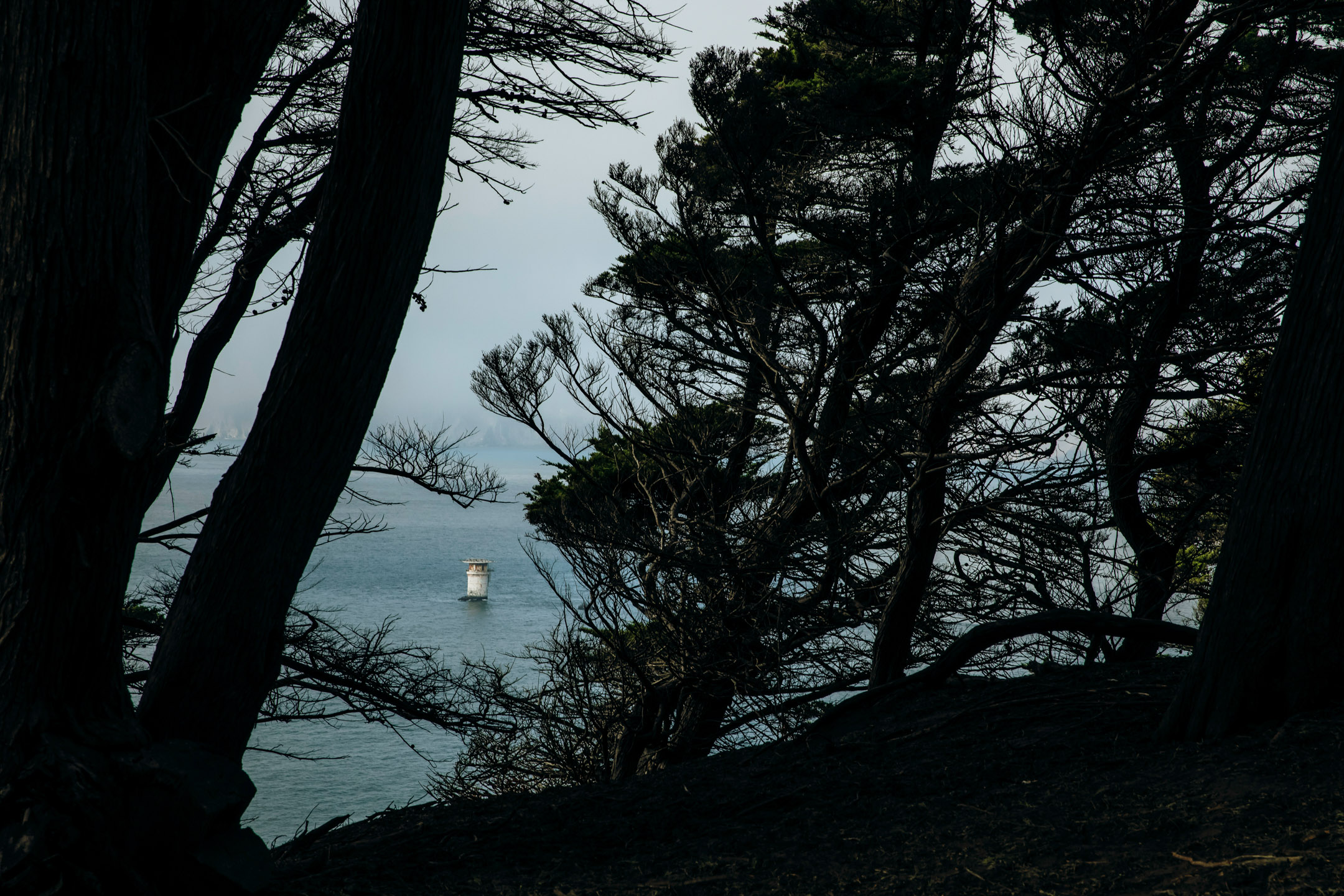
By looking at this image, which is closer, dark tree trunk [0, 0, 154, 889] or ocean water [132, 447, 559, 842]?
dark tree trunk [0, 0, 154, 889]

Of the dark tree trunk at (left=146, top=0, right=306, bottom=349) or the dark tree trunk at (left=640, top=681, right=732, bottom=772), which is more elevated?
the dark tree trunk at (left=146, top=0, right=306, bottom=349)

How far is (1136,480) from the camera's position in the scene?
6.64m

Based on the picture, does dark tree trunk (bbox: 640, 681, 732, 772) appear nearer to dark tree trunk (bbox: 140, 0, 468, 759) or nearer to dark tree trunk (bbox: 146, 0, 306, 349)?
dark tree trunk (bbox: 140, 0, 468, 759)

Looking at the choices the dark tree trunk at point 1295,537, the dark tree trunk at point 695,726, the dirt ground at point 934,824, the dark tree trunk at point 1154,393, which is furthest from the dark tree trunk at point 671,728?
the dark tree trunk at point 1295,537

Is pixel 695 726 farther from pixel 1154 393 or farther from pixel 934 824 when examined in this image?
pixel 934 824

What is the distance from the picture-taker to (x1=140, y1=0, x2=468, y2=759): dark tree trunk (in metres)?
2.57

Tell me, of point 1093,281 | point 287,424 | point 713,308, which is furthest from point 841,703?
point 713,308

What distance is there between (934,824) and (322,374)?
2.24 m

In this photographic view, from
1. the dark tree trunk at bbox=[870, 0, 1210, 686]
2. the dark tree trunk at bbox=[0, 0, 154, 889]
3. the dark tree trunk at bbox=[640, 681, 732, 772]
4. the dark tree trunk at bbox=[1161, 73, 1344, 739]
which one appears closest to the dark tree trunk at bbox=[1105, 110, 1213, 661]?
the dark tree trunk at bbox=[870, 0, 1210, 686]

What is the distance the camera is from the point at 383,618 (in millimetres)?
28812

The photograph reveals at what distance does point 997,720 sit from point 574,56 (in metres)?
4.32

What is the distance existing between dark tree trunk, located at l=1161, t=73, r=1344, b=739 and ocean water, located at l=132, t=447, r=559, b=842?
339cm

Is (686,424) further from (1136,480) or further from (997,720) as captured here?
(997,720)

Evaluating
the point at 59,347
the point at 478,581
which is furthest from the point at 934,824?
the point at 478,581
